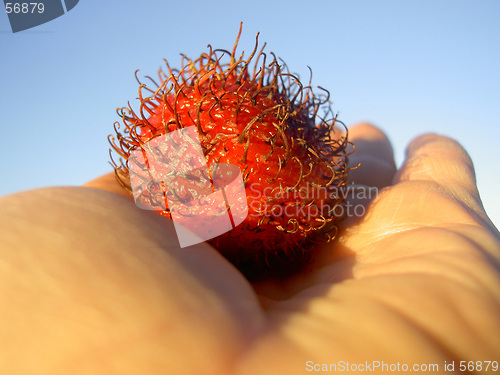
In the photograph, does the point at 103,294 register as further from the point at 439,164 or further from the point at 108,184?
the point at 439,164

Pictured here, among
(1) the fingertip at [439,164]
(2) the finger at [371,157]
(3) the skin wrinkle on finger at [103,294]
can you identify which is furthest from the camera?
(2) the finger at [371,157]

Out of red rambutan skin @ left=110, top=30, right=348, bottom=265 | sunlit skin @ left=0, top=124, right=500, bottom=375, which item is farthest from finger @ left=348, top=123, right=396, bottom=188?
sunlit skin @ left=0, top=124, right=500, bottom=375

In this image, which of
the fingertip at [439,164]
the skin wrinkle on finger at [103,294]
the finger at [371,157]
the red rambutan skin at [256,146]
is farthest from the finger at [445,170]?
the skin wrinkle on finger at [103,294]

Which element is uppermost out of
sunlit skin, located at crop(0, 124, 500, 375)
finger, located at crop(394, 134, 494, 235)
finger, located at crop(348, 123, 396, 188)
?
sunlit skin, located at crop(0, 124, 500, 375)

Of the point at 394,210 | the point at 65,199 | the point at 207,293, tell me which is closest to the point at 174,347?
the point at 207,293

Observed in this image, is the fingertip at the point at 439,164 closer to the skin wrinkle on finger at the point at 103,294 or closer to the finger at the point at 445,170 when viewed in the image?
the finger at the point at 445,170

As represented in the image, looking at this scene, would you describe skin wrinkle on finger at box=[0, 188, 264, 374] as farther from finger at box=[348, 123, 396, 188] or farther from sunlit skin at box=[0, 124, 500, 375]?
finger at box=[348, 123, 396, 188]
